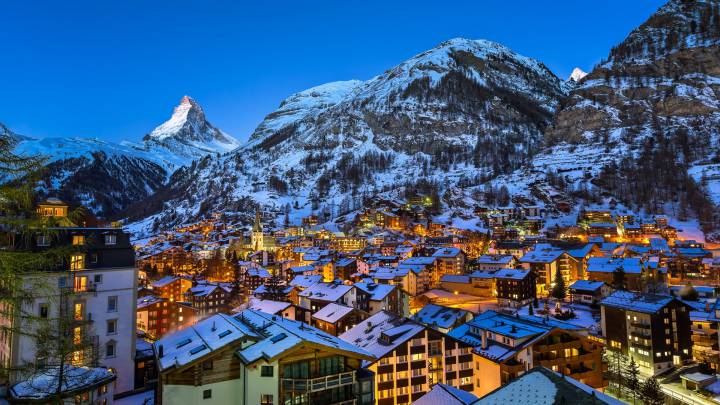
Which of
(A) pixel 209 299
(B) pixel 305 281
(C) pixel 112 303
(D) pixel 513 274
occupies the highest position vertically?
(C) pixel 112 303

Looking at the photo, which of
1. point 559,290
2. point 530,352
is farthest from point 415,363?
point 559,290

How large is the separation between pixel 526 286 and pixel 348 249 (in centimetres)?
6809

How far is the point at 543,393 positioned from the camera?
1397 centimetres

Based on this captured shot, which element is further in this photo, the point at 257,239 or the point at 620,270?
Answer: the point at 257,239

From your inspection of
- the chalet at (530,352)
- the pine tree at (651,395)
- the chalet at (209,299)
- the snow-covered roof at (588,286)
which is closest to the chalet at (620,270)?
the snow-covered roof at (588,286)

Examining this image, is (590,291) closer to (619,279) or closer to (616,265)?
(619,279)

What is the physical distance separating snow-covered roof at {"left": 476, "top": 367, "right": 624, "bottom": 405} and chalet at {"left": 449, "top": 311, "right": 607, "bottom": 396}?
720 inches

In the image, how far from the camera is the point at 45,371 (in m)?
16.0

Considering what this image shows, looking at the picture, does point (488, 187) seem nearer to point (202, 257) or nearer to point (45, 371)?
point (202, 257)

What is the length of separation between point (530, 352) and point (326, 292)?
30.5m

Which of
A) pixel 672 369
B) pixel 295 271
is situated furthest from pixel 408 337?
pixel 295 271

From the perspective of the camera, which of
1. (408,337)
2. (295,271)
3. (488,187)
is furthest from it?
(488,187)

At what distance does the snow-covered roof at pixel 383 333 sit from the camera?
3167 centimetres

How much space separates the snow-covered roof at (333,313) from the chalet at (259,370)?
2405 cm
